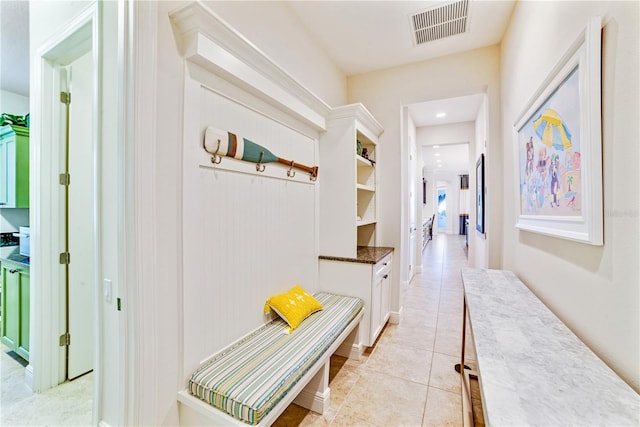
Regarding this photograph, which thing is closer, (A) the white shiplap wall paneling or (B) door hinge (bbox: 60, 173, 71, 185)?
(A) the white shiplap wall paneling

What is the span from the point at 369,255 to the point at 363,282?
32 cm

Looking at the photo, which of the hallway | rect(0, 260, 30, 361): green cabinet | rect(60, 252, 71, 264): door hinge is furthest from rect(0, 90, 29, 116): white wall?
the hallway

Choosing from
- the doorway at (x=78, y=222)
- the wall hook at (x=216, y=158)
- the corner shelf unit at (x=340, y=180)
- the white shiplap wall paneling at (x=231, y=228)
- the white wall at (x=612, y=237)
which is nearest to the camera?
the white wall at (x=612, y=237)

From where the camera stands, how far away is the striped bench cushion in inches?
44.0

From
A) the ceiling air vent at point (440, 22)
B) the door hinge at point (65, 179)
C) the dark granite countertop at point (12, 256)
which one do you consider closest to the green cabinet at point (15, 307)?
the dark granite countertop at point (12, 256)

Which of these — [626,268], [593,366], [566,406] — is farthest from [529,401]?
[626,268]

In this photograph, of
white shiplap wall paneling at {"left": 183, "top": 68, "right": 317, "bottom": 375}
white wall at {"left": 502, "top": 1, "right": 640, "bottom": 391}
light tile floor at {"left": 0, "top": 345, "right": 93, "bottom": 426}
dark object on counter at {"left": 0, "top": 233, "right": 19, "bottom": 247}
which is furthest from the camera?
dark object on counter at {"left": 0, "top": 233, "right": 19, "bottom": 247}

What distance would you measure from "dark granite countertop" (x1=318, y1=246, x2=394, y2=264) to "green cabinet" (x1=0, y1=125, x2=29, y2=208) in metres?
2.97

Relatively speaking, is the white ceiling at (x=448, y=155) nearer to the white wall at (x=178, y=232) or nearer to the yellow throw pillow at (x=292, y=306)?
the yellow throw pillow at (x=292, y=306)

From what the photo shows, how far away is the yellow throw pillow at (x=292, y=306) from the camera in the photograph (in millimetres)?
1772

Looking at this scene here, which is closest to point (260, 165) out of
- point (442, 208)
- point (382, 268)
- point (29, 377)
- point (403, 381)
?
point (382, 268)

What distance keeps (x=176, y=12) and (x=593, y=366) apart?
216 cm

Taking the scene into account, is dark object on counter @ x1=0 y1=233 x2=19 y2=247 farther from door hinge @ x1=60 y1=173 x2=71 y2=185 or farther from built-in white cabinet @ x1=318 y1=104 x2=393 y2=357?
built-in white cabinet @ x1=318 y1=104 x2=393 y2=357

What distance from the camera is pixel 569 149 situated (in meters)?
1.12
